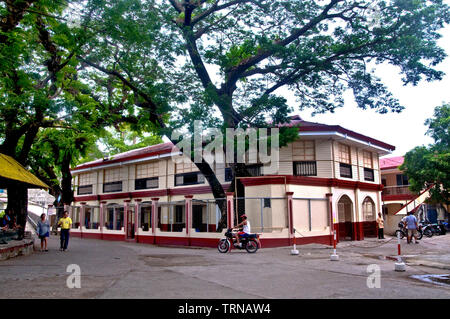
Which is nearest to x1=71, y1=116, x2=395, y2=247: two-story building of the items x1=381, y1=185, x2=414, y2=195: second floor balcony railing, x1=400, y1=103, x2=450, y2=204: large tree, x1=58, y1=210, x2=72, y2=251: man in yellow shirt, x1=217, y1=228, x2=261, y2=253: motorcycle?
x1=217, y1=228, x2=261, y2=253: motorcycle

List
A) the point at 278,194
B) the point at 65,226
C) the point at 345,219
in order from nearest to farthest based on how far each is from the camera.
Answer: the point at 65,226
the point at 278,194
the point at 345,219

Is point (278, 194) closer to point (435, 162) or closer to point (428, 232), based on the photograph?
point (428, 232)

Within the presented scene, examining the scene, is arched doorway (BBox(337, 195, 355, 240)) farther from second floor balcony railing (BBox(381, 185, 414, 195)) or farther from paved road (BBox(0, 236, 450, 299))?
second floor balcony railing (BBox(381, 185, 414, 195))

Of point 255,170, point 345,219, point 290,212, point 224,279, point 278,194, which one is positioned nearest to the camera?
point 224,279

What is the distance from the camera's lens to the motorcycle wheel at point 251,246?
14172 millimetres

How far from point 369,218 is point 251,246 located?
1113cm

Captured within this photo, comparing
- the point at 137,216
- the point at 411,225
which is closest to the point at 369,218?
the point at 411,225

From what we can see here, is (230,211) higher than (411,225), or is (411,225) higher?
(230,211)

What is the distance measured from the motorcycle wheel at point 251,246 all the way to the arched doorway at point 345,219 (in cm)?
750

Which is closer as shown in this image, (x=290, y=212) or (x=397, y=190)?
(x=290, y=212)

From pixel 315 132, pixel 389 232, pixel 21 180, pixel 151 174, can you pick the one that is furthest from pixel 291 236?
pixel 389 232

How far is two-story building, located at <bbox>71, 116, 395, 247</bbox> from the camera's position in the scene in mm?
16609

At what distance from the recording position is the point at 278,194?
16.6m

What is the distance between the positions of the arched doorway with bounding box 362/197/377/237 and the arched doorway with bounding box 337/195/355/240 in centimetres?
156
